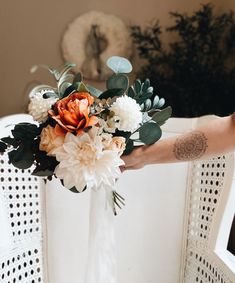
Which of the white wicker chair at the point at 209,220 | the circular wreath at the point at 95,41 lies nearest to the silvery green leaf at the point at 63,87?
the white wicker chair at the point at 209,220

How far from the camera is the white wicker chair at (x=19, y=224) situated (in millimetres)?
1222

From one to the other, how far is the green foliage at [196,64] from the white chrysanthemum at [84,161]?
136cm

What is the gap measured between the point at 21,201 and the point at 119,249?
363mm

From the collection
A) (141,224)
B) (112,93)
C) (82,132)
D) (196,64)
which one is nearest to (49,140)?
(82,132)

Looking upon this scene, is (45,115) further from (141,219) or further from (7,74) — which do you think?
(7,74)

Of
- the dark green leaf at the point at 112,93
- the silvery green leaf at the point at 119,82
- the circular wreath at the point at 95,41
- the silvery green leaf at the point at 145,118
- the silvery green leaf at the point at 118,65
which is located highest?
the circular wreath at the point at 95,41

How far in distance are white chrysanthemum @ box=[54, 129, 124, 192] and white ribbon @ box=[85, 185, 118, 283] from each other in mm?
193

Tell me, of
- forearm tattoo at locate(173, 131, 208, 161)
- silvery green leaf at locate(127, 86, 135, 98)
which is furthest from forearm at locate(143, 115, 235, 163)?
silvery green leaf at locate(127, 86, 135, 98)

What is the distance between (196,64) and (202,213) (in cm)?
105

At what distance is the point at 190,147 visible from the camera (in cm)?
104

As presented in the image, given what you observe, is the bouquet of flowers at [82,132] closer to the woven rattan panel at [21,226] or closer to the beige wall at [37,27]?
the woven rattan panel at [21,226]

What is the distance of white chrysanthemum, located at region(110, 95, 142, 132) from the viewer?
87 cm

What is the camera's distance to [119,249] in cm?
138

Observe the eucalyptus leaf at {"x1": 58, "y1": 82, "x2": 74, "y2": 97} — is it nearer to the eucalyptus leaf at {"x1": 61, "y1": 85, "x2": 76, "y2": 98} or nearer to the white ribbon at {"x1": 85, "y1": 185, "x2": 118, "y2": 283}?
the eucalyptus leaf at {"x1": 61, "y1": 85, "x2": 76, "y2": 98}
